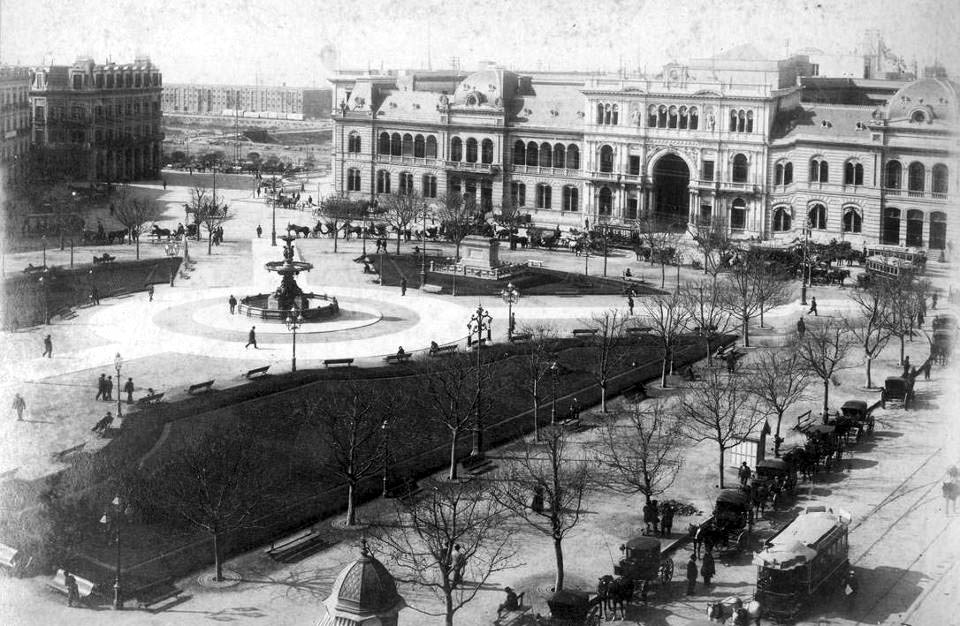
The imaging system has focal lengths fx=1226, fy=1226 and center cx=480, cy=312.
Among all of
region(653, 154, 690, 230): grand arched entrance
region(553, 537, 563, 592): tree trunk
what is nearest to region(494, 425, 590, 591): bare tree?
region(553, 537, 563, 592): tree trunk

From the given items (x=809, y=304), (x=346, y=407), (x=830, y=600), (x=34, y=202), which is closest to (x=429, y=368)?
(x=346, y=407)

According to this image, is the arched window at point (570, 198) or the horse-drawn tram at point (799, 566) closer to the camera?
the horse-drawn tram at point (799, 566)

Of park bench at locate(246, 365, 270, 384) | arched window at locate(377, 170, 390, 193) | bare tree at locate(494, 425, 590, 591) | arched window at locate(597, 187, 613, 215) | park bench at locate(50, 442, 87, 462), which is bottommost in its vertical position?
bare tree at locate(494, 425, 590, 591)

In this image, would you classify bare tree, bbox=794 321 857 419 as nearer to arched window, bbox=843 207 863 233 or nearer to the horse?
arched window, bbox=843 207 863 233

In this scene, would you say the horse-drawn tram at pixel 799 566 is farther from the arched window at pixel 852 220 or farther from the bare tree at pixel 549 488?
the arched window at pixel 852 220

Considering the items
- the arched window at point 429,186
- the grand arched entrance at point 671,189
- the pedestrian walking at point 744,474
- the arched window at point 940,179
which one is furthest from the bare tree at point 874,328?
the arched window at point 429,186

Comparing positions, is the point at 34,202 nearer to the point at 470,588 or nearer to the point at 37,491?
the point at 37,491
